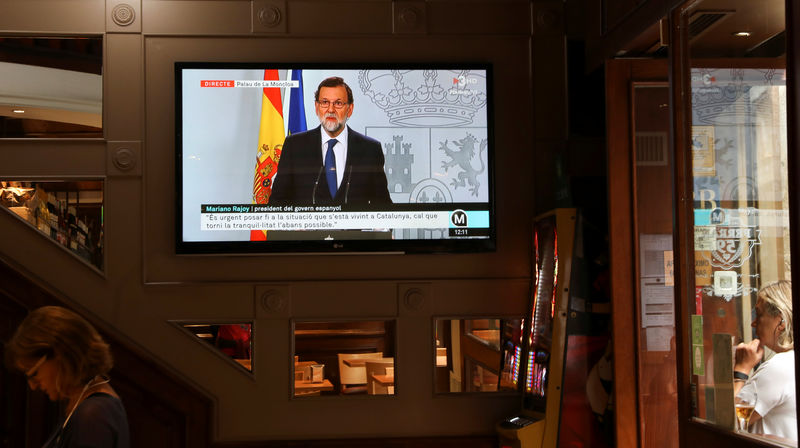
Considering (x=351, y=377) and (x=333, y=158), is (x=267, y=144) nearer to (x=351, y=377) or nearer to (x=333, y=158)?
(x=333, y=158)

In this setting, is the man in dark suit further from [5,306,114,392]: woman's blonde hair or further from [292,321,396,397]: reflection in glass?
[5,306,114,392]: woman's blonde hair

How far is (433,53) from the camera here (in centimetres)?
493

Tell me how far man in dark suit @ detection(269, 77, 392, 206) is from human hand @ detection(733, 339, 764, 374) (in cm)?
232

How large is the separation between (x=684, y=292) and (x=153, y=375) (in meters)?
2.88

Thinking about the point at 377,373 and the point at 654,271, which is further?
the point at 377,373

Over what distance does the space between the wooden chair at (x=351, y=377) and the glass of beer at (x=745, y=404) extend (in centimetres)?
233

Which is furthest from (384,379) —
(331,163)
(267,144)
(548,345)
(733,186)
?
(733,186)

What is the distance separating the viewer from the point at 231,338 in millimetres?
4734

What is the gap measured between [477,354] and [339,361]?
0.88 m

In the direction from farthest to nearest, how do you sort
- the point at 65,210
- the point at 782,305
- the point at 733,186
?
the point at 65,210 < the point at 733,186 < the point at 782,305

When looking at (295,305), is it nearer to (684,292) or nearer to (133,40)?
(133,40)

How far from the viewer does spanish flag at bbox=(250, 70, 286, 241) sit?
4.73 meters

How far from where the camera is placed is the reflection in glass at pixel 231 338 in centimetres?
471
